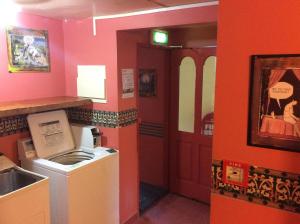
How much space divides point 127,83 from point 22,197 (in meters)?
1.33

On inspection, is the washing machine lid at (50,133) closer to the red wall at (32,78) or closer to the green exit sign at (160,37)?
the red wall at (32,78)

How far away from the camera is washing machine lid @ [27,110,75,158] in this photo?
2.44 meters

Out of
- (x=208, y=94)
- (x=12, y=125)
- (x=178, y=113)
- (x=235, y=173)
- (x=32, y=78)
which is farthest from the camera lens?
(x=178, y=113)

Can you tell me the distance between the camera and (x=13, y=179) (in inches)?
85.7

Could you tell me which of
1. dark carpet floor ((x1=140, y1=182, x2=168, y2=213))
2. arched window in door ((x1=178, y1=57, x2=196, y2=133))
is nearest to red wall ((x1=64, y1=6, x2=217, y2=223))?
dark carpet floor ((x1=140, y1=182, x2=168, y2=213))

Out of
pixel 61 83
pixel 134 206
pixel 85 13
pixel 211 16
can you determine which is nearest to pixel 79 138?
pixel 61 83

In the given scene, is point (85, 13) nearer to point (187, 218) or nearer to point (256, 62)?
point (256, 62)

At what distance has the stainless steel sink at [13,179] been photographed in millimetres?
2109

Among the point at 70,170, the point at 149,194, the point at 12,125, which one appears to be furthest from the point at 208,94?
the point at 12,125

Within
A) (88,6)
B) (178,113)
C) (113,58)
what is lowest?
(178,113)

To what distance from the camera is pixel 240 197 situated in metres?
1.53

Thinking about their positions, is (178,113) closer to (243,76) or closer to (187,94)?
(187,94)

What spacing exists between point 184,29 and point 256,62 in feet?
6.50

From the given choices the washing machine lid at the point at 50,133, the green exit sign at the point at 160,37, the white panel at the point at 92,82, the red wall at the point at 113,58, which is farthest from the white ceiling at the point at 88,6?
the washing machine lid at the point at 50,133
